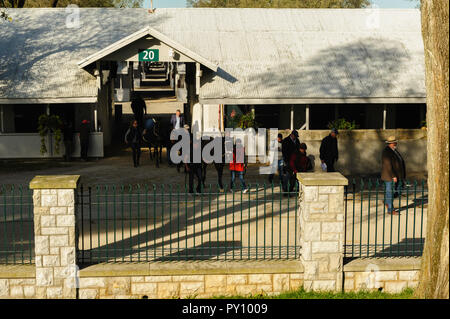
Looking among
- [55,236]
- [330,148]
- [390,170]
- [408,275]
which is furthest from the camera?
[330,148]

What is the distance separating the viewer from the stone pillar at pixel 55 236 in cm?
956

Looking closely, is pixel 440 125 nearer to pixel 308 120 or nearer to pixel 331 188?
pixel 331 188

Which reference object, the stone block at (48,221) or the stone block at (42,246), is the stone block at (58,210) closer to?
the stone block at (48,221)

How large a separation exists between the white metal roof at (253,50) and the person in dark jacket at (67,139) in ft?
4.16

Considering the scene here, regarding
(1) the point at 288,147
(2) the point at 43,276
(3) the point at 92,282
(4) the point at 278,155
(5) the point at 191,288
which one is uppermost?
(1) the point at 288,147

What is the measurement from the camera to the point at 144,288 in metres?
9.84

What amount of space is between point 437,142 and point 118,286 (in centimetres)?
483

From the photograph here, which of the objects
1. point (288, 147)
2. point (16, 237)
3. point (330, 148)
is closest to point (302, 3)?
point (330, 148)

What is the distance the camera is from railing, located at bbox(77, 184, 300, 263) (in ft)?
34.0

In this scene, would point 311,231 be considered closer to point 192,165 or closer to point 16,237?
point 16,237

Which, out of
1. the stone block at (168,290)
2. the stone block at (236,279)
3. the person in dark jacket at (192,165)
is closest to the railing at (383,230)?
the stone block at (236,279)

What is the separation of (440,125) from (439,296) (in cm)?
206

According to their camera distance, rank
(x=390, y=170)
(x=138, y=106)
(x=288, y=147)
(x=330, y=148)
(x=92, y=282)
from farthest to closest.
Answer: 1. (x=138, y=106)
2. (x=330, y=148)
3. (x=288, y=147)
4. (x=390, y=170)
5. (x=92, y=282)

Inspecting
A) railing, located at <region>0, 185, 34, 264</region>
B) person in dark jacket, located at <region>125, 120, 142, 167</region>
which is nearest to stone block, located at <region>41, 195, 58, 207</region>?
railing, located at <region>0, 185, 34, 264</region>
